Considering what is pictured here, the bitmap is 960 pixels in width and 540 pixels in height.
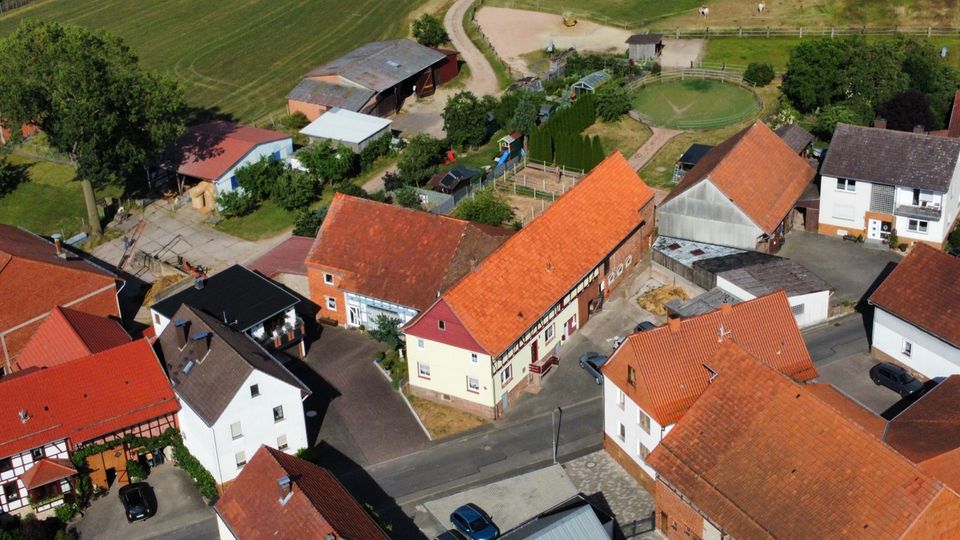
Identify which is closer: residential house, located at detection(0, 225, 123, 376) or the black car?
the black car

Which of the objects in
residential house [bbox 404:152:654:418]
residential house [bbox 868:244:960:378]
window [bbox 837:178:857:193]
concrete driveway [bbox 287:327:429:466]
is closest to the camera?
concrete driveway [bbox 287:327:429:466]

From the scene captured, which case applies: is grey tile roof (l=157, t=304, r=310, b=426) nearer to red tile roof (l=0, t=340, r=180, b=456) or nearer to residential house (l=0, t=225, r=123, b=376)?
red tile roof (l=0, t=340, r=180, b=456)

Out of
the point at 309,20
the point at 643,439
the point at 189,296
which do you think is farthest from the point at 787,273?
the point at 309,20

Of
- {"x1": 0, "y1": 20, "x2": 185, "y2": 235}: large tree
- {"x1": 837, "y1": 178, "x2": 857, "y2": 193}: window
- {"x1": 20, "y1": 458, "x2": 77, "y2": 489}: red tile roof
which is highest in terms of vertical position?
{"x1": 0, "y1": 20, "x2": 185, "y2": 235}: large tree

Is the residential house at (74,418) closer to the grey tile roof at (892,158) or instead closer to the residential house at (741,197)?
the residential house at (741,197)

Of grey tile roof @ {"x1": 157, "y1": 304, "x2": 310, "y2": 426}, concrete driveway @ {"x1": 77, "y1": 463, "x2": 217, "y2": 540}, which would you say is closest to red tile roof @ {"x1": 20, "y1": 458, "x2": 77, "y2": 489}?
concrete driveway @ {"x1": 77, "y1": 463, "x2": 217, "y2": 540}

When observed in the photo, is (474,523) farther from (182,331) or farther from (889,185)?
(889,185)

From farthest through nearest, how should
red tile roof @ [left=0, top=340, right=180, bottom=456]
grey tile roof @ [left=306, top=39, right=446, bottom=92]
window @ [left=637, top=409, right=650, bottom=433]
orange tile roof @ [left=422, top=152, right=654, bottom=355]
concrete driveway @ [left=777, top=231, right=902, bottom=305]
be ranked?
grey tile roof @ [left=306, top=39, right=446, bottom=92] < concrete driveway @ [left=777, top=231, right=902, bottom=305] < orange tile roof @ [left=422, top=152, right=654, bottom=355] < red tile roof @ [left=0, top=340, right=180, bottom=456] < window @ [left=637, top=409, right=650, bottom=433]
